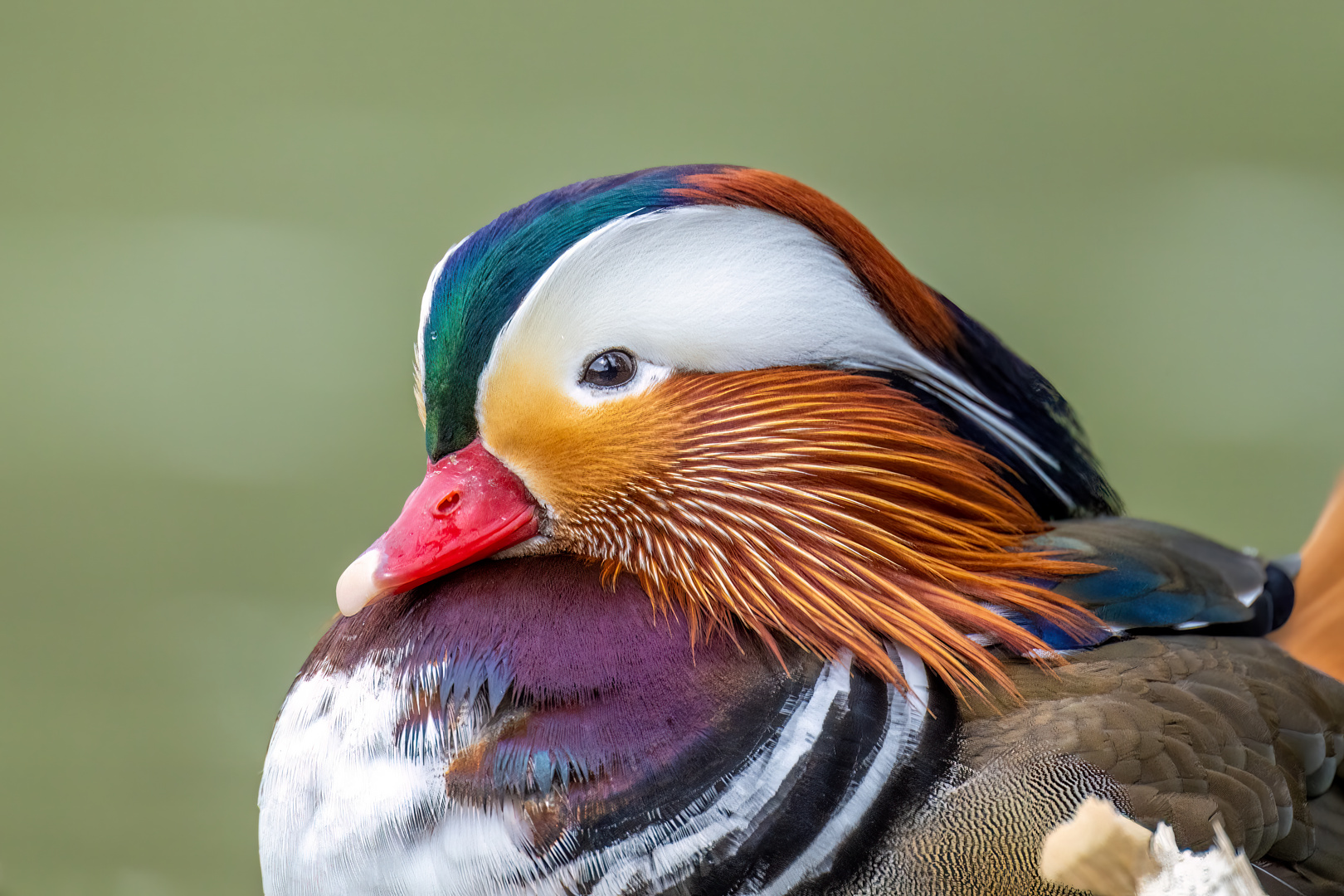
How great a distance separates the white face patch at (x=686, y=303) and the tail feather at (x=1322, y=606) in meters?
0.40

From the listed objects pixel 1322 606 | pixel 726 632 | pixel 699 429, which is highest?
pixel 699 429

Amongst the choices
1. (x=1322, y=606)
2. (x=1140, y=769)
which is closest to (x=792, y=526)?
(x=1140, y=769)

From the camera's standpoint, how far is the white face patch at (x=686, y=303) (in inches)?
24.9

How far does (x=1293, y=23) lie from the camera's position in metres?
1.83

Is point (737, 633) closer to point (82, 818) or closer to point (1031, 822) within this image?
point (1031, 822)

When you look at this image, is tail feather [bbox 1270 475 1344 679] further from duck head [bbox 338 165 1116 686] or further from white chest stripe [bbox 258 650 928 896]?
white chest stripe [bbox 258 650 928 896]

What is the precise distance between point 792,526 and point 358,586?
24 centimetres

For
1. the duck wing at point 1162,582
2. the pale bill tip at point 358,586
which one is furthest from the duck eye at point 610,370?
the duck wing at point 1162,582

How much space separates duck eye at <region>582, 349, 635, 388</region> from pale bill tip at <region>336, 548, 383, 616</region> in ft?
0.50

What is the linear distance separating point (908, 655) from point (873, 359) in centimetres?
17

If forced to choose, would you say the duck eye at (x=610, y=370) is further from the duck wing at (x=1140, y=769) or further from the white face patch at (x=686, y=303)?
the duck wing at (x=1140, y=769)

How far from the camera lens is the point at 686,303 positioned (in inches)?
25.1

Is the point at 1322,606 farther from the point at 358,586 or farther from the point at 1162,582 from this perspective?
the point at 358,586

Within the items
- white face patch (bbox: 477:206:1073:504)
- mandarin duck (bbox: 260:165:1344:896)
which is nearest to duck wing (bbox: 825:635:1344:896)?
mandarin duck (bbox: 260:165:1344:896)
